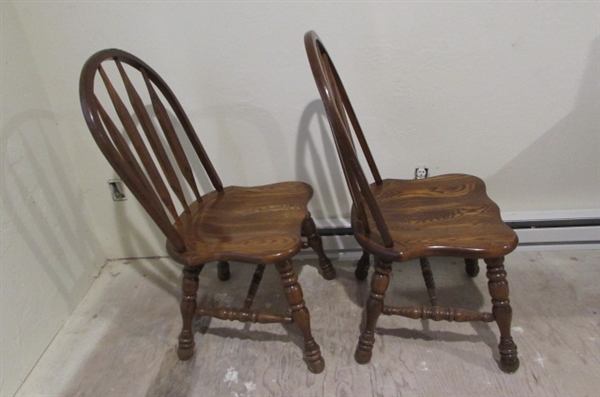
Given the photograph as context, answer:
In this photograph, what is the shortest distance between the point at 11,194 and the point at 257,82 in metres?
0.83

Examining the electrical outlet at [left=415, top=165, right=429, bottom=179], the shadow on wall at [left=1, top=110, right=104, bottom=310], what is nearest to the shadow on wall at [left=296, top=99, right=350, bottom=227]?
the electrical outlet at [left=415, top=165, right=429, bottom=179]

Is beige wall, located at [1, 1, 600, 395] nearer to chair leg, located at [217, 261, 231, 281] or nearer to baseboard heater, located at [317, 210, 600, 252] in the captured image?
baseboard heater, located at [317, 210, 600, 252]

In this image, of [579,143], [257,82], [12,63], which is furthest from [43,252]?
[579,143]

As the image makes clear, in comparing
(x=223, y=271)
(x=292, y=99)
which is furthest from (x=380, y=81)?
(x=223, y=271)

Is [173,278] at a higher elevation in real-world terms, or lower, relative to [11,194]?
lower

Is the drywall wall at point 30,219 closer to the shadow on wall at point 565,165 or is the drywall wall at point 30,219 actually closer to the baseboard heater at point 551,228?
the baseboard heater at point 551,228

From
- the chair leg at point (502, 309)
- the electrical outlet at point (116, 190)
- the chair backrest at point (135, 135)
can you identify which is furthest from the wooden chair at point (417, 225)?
the electrical outlet at point (116, 190)

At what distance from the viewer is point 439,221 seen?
3.15 feet

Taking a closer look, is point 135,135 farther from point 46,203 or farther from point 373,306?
point 373,306

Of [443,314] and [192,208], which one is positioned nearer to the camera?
[443,314]

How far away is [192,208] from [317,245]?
455 mm

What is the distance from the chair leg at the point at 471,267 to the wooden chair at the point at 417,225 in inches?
9.4

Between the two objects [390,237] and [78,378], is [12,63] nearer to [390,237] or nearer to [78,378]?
[78,378]

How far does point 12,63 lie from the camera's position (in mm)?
1112
